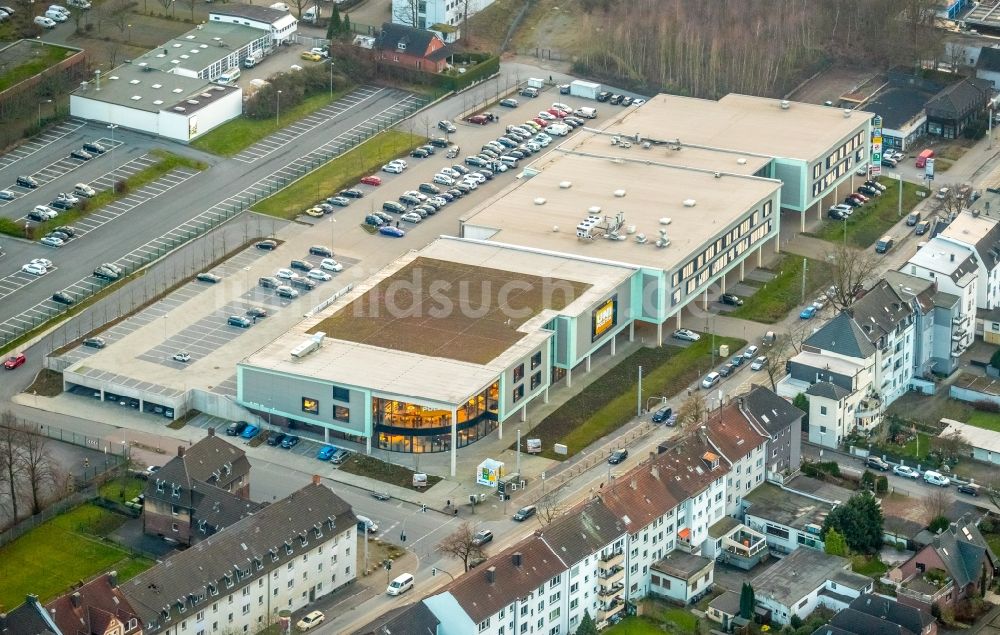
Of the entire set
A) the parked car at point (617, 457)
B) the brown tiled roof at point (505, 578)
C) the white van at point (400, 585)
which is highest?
the brown tiled roof at point (505, 578)

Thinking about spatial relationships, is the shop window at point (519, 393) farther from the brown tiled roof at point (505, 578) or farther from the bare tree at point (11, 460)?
the bare tree at point (11, 460)

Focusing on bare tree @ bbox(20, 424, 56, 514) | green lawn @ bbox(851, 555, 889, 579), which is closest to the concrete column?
bare tree @ bbox(20, 424, 56, 514)

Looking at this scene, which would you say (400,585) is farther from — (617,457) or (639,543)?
(617,457)

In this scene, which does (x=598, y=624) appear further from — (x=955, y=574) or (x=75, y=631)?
(x=75, y=631)

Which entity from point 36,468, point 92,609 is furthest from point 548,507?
point 92,609

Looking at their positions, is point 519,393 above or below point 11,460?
below

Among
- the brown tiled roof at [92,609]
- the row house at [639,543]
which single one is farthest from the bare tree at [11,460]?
the row house at [639,543]

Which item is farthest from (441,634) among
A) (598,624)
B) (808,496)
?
(808,496)
